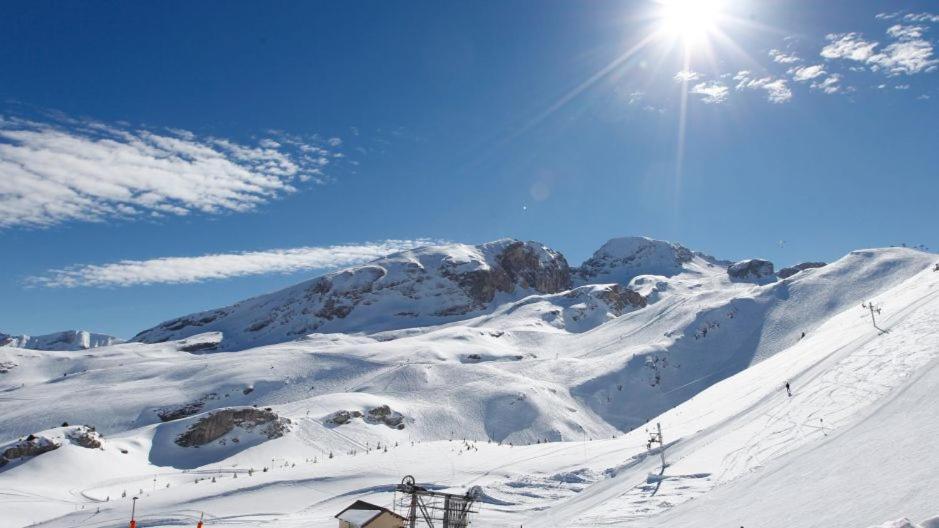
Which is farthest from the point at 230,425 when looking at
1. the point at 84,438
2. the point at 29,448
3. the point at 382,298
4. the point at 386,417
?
the point at 382,298

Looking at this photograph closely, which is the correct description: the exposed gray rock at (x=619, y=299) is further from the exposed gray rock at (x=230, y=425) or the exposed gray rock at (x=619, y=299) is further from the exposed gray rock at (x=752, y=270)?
the exposed gray rock at (x=230, y=425)

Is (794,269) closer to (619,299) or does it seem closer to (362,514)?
(619,299)

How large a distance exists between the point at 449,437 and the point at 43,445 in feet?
114

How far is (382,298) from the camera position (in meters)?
153

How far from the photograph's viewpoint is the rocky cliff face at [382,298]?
142250 mm

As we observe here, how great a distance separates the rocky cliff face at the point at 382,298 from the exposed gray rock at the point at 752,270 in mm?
57955

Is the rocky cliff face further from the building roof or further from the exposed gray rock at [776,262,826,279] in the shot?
the building roof

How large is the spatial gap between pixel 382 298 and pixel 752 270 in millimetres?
112732

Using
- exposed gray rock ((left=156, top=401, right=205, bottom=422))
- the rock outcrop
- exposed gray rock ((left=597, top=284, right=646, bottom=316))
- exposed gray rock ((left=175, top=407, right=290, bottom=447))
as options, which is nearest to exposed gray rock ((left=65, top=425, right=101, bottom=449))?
exposed gray rock ((left=175, top=407, right=290, bottom=447))

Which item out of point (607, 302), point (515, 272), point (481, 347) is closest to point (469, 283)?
point (515, 272)

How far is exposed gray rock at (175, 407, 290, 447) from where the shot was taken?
52.7 meters

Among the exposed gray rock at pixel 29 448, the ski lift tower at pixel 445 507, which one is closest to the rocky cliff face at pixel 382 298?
the exposed gray rock at pixel 29 448

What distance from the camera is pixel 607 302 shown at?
132750 millimetres

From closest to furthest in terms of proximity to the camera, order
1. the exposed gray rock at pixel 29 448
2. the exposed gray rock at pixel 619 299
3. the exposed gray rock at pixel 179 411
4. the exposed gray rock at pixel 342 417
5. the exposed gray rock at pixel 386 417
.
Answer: the exposed gray rock at pixel 29 448
the exposed gray rock at pixel 342 417
the exposed gray rock at pixel 386 417
the exposed gray rock at pixel 179 411
the exposed gray rock at pixel 619 299
